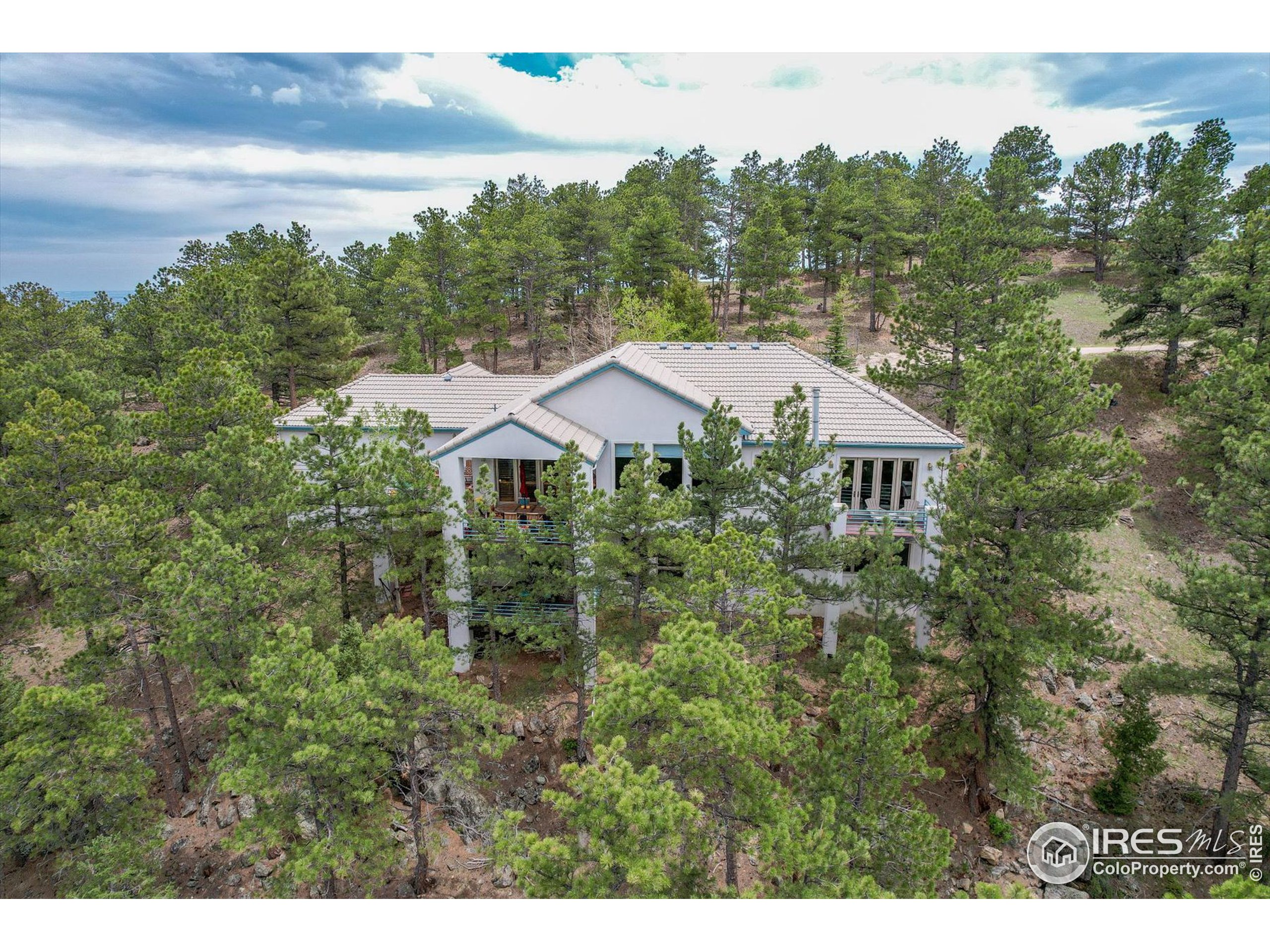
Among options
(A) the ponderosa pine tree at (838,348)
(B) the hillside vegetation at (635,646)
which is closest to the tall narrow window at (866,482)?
(B) the hillside vegetation at (635,646)

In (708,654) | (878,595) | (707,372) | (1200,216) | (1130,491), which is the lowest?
(878,595)

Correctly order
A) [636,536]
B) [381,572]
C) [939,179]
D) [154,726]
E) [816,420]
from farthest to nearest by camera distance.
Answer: [939,179]
[381,572]
[816,420]
[154,726]
[636,536]

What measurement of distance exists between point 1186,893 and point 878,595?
8549mm

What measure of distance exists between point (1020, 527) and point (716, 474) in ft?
22.8

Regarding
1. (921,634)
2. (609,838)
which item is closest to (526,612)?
(609,838)

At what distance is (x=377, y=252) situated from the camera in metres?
48.0

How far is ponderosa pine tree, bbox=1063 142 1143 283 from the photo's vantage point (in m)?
46.6

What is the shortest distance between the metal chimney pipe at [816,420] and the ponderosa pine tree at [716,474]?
2.20 metres

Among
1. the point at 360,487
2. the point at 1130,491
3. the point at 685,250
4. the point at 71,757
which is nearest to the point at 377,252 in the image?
the point at 685,250

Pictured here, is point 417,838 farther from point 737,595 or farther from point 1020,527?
point 1020,527

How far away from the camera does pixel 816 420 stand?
57.8 ft

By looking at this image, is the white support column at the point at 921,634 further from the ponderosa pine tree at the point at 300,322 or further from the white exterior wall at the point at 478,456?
the ponderosa pine tree at the point at 300,322

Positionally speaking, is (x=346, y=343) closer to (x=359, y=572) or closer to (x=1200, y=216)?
(x=359, y=572)

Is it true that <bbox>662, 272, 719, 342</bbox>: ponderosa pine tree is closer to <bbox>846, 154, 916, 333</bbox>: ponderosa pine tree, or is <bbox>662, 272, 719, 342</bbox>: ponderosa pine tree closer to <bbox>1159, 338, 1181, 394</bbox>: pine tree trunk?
<bbox>846, 154, 916, 333</bbox>: ponderosa pine tree
